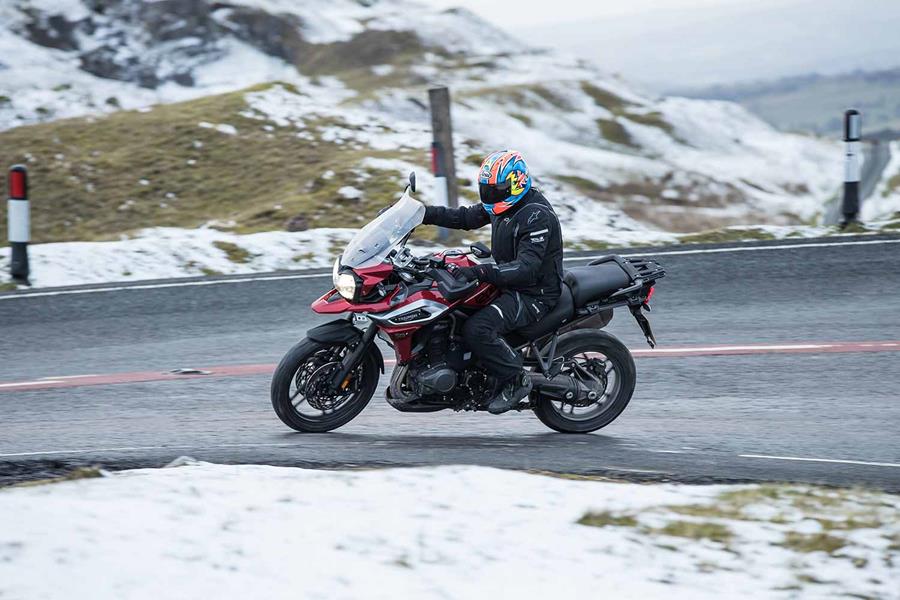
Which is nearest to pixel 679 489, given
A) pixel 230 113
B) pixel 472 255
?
pixel 472 255

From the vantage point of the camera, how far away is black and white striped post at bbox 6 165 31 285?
11258 mm

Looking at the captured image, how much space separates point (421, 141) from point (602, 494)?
42.0 ft

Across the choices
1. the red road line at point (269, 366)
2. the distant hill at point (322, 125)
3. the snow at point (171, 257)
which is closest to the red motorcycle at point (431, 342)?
the red road line at point (269, 366)

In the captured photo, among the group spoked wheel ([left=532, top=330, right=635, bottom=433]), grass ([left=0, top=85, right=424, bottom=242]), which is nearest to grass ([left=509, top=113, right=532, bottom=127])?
grass ([left=0, top=85, right=424, bottom=242])

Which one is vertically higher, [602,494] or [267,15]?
[267,15]

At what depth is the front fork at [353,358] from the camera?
6680mm

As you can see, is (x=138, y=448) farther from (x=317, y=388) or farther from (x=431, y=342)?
(x=431, y=342)

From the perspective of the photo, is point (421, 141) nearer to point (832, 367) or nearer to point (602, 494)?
point (832, 367)

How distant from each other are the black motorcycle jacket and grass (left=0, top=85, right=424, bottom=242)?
23.0ft

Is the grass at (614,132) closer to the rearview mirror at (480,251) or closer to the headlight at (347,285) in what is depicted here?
the rearview mirror at (480,251)

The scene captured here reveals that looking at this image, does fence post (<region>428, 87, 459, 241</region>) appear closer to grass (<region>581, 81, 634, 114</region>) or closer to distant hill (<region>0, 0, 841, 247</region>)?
distant hill (<region>0, 0, 841, 247</region>)

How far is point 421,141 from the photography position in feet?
57.2

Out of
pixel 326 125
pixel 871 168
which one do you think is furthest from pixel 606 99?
pixel 326 125

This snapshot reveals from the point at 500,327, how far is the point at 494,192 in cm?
80
